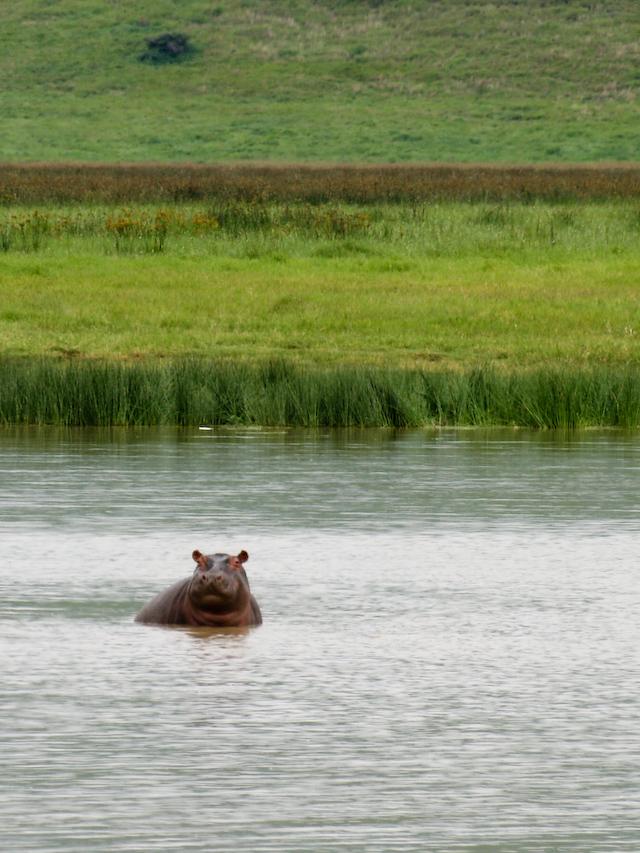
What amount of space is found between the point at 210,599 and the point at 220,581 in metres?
0.16

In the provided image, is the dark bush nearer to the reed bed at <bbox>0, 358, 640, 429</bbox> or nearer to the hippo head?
the reed bed at <bbox>0, 358, 640, 429</bbox>

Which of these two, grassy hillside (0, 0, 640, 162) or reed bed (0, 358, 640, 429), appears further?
grassy hillside (0, 0, 640, 162)

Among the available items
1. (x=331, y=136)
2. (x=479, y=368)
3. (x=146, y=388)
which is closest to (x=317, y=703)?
(x=146, y=388)

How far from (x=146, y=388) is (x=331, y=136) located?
7307 cm

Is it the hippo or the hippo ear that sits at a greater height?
the hippo ear

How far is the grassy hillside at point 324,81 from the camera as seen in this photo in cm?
8988

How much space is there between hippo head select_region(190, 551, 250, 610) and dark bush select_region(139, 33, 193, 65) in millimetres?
99605

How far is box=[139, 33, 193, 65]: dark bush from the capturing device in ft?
356

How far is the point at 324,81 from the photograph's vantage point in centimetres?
10381

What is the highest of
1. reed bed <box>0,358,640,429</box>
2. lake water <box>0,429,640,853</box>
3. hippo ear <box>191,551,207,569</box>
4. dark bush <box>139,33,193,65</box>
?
dark bush <box>139,33,193,65</box>

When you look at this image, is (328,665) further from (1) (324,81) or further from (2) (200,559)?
(1) (324,81)

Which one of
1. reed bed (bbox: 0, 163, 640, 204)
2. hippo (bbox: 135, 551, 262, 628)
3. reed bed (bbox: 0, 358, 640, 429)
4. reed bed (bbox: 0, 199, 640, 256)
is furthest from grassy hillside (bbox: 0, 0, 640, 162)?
hippo (bbox: 135, 551, 262, 628)

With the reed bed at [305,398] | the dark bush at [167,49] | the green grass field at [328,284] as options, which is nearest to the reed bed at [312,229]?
the green grass field at [328,284]

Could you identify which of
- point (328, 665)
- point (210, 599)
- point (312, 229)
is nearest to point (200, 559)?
point (210, 599)
